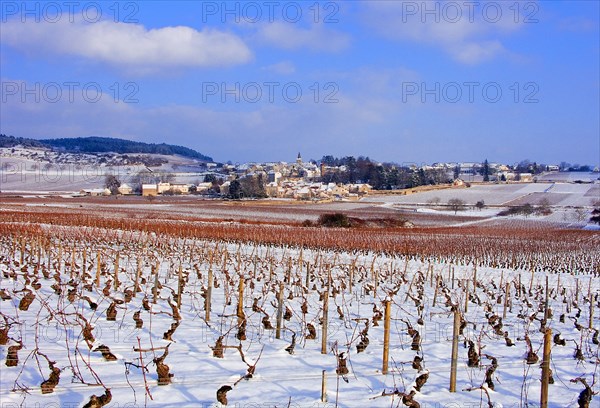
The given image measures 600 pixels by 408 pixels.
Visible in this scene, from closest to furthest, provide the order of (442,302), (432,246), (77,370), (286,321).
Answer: (77,370) → (286,321) → (442,302) → (432,246)

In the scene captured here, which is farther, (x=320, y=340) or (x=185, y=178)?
(x=185, y=178)

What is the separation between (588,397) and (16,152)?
196 meters

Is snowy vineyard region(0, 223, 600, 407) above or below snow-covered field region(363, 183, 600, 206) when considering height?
below

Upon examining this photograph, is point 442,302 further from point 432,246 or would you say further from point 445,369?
point 432,246

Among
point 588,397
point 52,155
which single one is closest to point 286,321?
point 588,397

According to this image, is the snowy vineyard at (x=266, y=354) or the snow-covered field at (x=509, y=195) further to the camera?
the snow-covered field at (x=509, y=195)

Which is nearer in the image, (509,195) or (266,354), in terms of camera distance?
(266,354)

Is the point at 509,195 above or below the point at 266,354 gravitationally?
above

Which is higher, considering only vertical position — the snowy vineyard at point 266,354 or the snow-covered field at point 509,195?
the snow-covered field at point 509,195

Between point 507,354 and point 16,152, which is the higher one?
point 16,152

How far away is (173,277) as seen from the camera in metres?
13.0

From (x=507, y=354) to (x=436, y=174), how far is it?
109 meters

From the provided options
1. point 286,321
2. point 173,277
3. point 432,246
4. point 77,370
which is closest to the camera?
point 77,370

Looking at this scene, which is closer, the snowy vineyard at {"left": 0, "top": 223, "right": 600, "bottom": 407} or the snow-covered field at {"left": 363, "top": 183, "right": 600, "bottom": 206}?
the snowy vineyard at {"left": 0, "top": 223, "right": 600, "bottom": 407}
